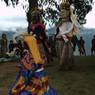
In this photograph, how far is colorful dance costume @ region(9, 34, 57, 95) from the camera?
32.4 feet

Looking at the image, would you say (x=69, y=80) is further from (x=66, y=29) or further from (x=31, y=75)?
(x=31, y=75)

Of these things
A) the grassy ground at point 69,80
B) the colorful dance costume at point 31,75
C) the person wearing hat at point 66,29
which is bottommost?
the grassy ground at point 69,80

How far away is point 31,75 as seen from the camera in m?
9.91

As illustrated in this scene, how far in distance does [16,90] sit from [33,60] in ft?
2.12

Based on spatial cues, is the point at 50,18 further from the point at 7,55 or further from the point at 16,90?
the point at 16,90

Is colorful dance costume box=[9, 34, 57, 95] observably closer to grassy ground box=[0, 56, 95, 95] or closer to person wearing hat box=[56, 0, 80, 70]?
grassy ground box=[0, 56, 95, 95]

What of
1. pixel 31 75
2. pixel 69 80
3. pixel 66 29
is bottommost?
pixel 69 80

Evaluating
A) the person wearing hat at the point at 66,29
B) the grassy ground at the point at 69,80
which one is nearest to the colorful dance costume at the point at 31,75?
the grassy ground at the point at 69,80

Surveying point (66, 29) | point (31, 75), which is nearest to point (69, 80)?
point (66, 29)

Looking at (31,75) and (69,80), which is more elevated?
(31,75)

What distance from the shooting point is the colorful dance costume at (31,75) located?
9.88 metres

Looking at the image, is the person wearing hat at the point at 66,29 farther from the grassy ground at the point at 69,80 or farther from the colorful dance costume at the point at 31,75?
the colorful dance costume at the point at 31,75

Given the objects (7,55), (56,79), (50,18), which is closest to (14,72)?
(56,79)

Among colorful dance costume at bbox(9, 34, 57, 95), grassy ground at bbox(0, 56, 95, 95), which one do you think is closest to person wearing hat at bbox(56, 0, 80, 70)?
grassy ground at bbox(0, 56, 95, 95)
